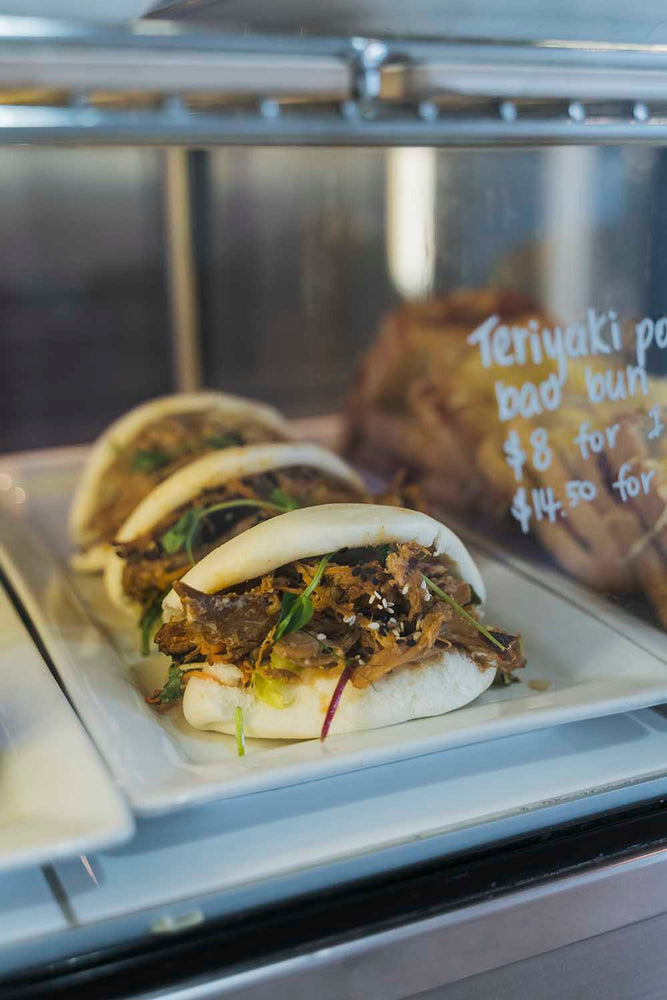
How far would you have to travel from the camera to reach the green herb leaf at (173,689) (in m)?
1.05

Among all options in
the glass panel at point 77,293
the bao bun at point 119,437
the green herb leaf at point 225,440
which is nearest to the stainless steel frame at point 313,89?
the green herb leaf at point 225,440

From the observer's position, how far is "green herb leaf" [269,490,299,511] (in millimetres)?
1109

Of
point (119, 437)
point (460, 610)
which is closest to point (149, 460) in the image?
point (119, 437)

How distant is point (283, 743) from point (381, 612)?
0.55ft

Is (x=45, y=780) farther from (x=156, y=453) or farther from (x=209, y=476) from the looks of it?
(x=156, y=453)

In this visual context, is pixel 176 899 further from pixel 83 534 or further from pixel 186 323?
pixel 186 323

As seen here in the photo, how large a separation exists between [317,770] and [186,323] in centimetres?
172

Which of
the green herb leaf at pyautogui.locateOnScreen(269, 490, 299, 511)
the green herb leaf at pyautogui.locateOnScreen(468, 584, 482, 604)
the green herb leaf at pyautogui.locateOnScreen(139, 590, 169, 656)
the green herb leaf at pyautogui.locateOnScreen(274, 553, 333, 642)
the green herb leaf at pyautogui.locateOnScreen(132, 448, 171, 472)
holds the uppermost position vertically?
the green herb leaf at pyautogui.locateOnScreen(269, 490, 299, 511)

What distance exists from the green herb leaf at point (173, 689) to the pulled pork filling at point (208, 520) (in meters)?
0.14

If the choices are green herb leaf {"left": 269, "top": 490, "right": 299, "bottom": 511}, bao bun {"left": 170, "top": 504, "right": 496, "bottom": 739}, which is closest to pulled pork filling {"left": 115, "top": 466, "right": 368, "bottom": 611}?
green herb leaf {"left": 269, "top": 490, "right": 299, "bottom": 511}

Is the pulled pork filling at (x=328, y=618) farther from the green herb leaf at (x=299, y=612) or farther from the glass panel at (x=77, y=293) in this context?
the glass panel at (x=77, y=293)

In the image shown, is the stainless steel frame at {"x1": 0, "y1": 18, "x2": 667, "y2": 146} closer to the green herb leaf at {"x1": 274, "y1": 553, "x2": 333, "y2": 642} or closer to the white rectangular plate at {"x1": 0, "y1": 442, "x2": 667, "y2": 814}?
the green herb leaf at {"x1": 274, "y1": 553, "x2": 333, "y2": 642}

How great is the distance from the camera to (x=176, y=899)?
0.74 meters

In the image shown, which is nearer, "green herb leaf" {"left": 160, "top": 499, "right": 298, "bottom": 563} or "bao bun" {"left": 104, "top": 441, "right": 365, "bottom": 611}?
"green herb leaf" {"left": 160, "top": 499, "right": 298, "bottom": 563}
